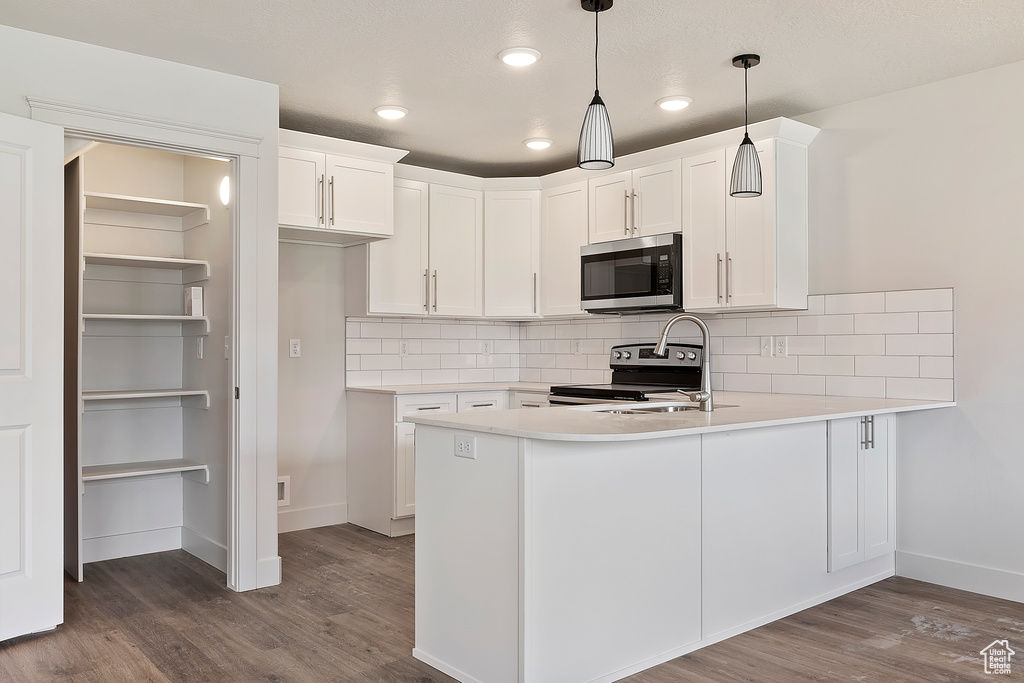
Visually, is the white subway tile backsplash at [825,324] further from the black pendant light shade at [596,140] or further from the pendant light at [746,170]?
the black pendant light shade at [596,140]

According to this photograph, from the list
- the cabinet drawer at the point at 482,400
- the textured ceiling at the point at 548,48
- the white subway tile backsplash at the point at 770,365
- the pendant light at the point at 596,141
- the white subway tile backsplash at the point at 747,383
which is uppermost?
the textured ceiling at the point at 548,48

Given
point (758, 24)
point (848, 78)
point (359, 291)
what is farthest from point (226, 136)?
point (848, 78)

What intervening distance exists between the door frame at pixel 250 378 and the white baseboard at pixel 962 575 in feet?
9.82

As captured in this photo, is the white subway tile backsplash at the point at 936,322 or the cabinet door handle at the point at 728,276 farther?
the cabinet door handle at the point at 728,276

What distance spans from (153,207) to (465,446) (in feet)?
8.41

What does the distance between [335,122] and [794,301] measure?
262 centimetres

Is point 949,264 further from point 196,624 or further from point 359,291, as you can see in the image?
point 196,624

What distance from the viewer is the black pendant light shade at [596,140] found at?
2.47m

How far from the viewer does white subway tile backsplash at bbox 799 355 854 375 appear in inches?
151

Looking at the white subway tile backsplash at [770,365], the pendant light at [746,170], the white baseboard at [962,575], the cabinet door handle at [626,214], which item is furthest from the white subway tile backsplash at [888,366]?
the cabinet door handle at [626,214]

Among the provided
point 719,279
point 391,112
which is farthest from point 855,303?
point 391,112

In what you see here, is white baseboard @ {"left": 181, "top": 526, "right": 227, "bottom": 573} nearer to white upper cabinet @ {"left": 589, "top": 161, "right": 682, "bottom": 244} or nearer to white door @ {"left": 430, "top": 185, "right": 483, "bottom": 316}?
white door @ {"left": 430, "top": 185, "right": 483, "bottom": 316}

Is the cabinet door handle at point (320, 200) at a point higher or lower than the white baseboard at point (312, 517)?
higher

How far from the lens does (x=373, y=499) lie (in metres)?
4.61
